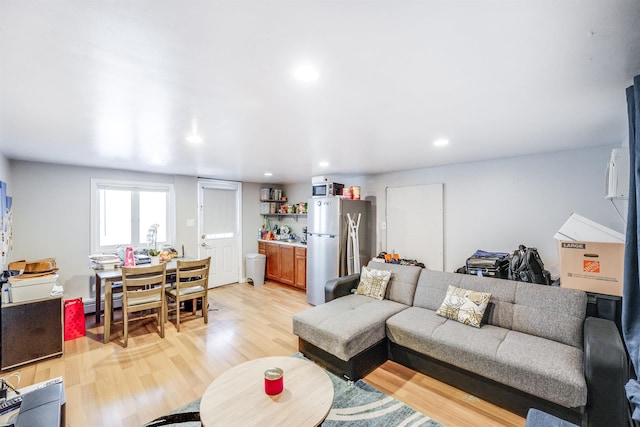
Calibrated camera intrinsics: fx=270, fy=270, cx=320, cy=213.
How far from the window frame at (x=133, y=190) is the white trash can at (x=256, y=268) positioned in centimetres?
155

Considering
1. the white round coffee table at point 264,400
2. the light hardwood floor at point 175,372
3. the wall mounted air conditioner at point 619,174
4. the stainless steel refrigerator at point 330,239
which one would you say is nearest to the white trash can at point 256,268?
the stainless steel refrigerator at point 330,239

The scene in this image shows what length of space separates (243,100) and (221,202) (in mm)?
4323

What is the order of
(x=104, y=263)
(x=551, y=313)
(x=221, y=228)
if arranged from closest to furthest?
(x=551, y=313) < (x=104, y=263) < (x=221, y=228)

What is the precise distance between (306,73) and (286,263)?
15.1 ft

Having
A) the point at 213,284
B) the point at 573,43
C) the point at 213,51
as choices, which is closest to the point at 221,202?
the point at 213,284

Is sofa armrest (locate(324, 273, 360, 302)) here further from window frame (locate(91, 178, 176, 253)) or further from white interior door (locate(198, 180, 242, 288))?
window frame (locate(91, 178, 176, 253))

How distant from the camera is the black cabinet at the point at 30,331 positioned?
2.63 m

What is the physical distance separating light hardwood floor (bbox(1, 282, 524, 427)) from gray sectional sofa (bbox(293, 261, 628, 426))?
18 cm

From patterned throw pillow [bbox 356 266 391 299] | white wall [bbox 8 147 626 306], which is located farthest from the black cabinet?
patterned throw pillow [bbox 356 266 391 299]

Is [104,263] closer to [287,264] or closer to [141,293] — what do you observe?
[141,293]

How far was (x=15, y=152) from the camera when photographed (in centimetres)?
304

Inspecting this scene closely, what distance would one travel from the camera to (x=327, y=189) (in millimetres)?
4668

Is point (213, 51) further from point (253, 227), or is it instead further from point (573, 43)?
point (253, 227)

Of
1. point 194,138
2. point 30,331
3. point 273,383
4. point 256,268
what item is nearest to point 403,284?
point 273,383
